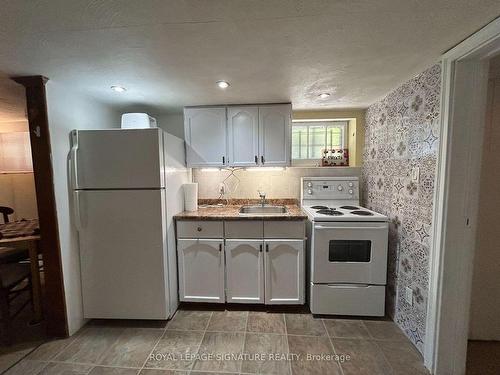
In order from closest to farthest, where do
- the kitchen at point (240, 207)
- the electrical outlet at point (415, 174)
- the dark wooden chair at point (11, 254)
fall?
the kitchen at point (240, 207)
the electrical outlet at point (415, 174)
the dark wooden chair at point (11, 254)

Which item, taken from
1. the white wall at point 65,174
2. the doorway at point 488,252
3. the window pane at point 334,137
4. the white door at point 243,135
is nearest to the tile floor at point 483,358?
the doorway at point 488,252

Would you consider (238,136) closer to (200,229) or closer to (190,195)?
(190,195)

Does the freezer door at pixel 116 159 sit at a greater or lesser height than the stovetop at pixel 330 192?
greater

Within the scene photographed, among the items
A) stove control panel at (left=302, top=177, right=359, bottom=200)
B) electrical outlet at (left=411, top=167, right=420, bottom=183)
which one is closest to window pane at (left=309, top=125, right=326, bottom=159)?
stove control panel at (left=302, top=177, right=359, bottom=200)

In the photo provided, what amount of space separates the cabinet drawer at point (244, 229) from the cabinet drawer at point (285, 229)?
7cm

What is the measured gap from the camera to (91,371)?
1544 millimetres

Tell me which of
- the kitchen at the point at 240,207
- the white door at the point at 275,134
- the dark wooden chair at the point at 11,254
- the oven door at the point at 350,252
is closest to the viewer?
the kitchen at the point at 240,207

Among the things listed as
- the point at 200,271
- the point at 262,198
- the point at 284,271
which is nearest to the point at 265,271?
the point at 284,271

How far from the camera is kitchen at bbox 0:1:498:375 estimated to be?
1.23 metres

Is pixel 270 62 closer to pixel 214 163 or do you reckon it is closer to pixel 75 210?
pixel 214 163

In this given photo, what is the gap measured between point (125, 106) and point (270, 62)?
1.76m

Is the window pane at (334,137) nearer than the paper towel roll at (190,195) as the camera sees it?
No

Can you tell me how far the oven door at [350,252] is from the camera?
1.95m

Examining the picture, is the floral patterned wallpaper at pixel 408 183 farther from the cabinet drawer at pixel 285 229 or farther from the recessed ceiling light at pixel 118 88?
the recessed ceiling light at pixel 118 88
